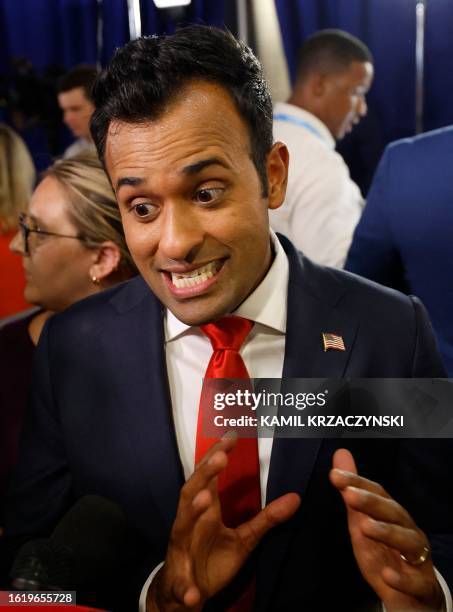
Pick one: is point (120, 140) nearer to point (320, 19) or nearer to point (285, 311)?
point (285, 311)

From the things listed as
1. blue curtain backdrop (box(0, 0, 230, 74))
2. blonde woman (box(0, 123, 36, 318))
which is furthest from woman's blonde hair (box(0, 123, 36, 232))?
blue curtain backdrop (box(0, 0, 230, 74))

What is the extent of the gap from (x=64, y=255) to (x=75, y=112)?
49cm

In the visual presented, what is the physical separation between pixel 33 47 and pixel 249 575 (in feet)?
4.47

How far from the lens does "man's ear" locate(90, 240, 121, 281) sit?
149 cm

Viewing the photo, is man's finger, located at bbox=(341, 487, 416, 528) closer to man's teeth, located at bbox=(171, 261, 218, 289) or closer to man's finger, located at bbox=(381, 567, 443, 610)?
man's finger, located at bbox=(381, 567, 443, 610)

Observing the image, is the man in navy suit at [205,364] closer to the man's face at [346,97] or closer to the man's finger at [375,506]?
the man's finger at [375,506]

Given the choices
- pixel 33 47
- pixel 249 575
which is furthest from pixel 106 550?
pixel 33 47

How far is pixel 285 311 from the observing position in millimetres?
1071

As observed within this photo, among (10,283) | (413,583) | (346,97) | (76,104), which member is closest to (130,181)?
(413,583)

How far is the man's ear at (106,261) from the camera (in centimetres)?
149

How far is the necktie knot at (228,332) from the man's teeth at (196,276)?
0.30ft

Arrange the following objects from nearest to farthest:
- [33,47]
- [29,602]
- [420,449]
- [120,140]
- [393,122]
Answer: [29,602] → [120,140] → [420,449] → [393,122] → [33,47]

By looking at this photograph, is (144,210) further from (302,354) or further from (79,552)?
(79,552)

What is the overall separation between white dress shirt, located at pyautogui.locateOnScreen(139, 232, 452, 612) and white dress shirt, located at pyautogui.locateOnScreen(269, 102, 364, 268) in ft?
0.98
